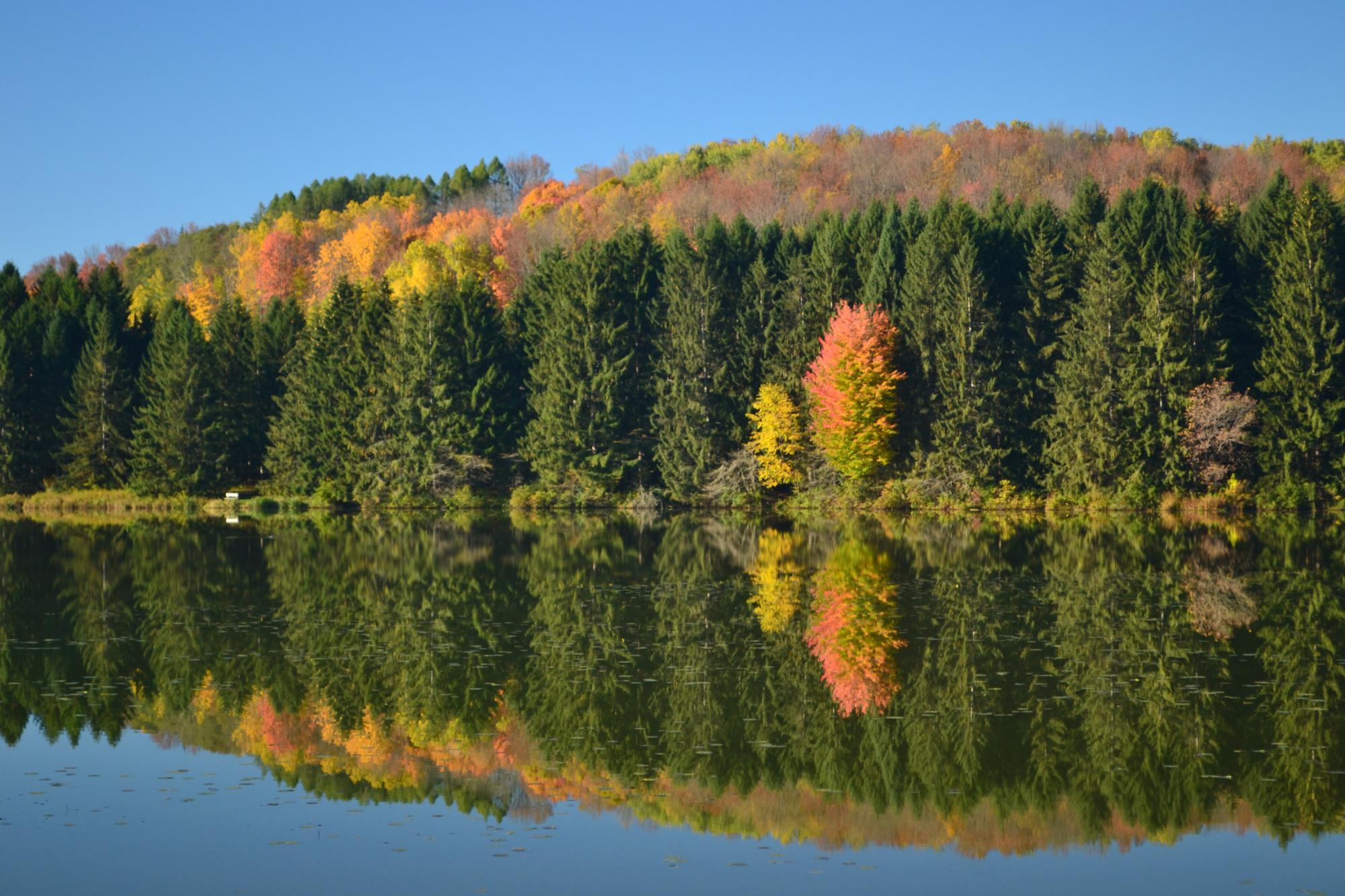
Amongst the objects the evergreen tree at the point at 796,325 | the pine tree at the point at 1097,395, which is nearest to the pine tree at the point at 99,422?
the evergreen tree at the point at 796,325

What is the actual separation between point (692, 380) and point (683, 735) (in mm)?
49753

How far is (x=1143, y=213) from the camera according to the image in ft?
196

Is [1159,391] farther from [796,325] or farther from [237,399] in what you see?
[237,399]

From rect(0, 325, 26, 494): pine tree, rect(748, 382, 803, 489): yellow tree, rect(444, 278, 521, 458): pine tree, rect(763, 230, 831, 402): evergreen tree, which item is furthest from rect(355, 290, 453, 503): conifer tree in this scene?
rect(0, 325, 26, 494): pine tree

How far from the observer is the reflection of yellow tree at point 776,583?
2550 centimetres

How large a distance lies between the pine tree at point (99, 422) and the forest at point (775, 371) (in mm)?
175

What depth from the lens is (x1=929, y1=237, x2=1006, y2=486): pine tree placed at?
5891cm

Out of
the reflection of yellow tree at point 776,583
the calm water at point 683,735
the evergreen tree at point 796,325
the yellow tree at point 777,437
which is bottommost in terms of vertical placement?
the calm water at point 683,735

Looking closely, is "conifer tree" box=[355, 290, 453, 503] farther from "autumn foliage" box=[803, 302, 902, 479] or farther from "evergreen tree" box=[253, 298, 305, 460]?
"autumn foliage" box=[803, 302, 902, 479]

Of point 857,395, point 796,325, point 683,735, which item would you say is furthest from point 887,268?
point 683,735

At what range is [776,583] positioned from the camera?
3088cm

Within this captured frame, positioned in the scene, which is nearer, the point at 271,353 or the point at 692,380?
the point at 692,380

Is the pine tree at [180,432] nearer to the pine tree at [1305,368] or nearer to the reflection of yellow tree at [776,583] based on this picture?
the reflection of yellow tree at [776,583]

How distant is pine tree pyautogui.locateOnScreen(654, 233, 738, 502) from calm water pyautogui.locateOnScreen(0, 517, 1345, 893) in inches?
1320
